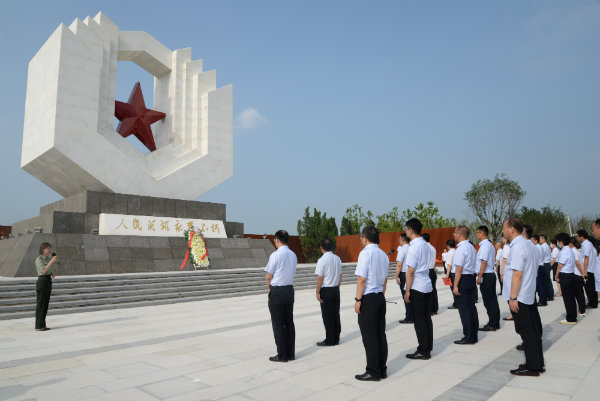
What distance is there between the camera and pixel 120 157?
15000 mm

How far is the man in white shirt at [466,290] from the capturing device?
488 centimetres

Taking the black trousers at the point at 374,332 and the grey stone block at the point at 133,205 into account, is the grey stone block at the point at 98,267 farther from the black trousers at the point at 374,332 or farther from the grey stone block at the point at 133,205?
the black trousers at the point at 374,332

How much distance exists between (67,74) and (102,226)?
5.56 meters

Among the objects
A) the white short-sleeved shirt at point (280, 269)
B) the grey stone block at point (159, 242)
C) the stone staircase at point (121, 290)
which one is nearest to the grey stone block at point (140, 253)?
the grey stone block at point (159, 242)

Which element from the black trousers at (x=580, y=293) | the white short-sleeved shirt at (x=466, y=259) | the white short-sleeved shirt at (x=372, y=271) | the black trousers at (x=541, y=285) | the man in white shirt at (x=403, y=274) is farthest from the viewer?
the black trousers at (x=541, y=285)

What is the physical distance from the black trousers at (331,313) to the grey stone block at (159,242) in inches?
393

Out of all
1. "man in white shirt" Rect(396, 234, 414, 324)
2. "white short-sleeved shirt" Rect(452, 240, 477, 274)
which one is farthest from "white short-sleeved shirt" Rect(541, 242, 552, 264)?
"white short-sleeved shirt" Rect(452, 240, 477, 274)

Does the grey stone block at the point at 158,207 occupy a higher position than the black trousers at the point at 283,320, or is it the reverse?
the grey stone block at the point at 158,207

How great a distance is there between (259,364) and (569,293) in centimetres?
530

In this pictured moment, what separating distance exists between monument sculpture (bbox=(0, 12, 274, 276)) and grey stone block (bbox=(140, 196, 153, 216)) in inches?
1.6

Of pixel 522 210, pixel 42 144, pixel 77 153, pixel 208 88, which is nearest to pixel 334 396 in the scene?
pixel 77 153

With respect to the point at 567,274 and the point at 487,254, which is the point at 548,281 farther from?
the point at 487,254

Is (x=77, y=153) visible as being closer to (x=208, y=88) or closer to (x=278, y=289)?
(x=208, y=88)

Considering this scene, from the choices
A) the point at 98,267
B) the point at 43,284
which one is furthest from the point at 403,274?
the point at 98,267
